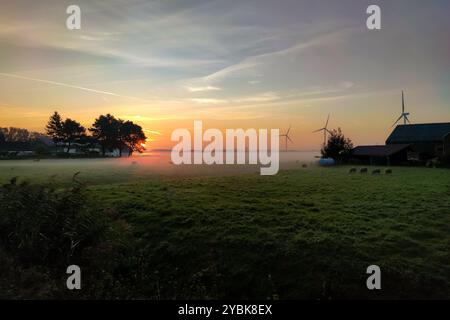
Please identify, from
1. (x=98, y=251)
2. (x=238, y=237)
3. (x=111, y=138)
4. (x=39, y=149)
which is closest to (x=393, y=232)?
(x=238, y=237)

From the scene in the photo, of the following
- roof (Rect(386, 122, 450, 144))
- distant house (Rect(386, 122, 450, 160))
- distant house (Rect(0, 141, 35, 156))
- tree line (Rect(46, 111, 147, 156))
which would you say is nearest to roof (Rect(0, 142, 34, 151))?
distant house (Rect(0, 141, 35, 156))

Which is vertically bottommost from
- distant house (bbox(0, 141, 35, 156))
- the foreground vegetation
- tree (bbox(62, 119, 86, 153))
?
the foreground vegetation

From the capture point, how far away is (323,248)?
36.4 ft

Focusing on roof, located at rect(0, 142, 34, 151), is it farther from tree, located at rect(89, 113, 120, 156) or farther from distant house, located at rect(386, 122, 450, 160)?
distant house, located at rect(386, 122, 450, 160)

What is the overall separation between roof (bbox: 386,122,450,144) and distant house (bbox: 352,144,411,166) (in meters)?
6.39

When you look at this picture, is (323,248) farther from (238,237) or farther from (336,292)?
(238,237)

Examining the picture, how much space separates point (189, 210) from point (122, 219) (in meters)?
3.65

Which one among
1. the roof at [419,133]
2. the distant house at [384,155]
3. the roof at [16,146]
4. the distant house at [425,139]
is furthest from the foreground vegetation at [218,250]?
the roof at [16,146]

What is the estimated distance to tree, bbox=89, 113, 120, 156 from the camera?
8938 centimetres

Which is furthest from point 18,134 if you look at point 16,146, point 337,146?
point 337,146

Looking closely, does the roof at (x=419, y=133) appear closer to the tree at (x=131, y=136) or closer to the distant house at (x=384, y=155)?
the distant house at (x=384, y=155)

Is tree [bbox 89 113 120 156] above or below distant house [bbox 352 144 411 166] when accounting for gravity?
above

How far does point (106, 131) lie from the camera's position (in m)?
91.1

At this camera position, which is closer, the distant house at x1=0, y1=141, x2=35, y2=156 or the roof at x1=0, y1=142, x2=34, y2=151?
the distant house at x1=0, y1=141, x2=35, y2=156
